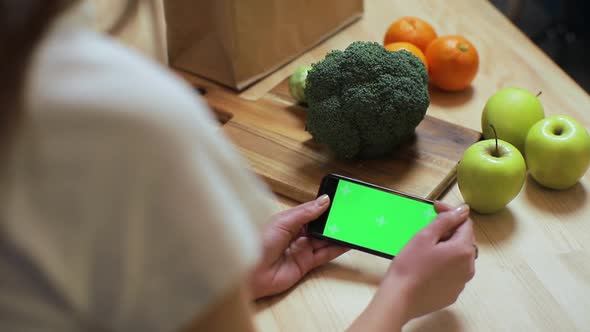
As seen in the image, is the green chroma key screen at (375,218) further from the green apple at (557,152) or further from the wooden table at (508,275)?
the green apple at (557,152)

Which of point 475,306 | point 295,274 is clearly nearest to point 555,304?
point 475,306

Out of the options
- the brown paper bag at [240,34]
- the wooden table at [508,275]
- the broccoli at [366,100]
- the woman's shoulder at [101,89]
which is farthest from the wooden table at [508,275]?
the woman's shoulder at [101,89]

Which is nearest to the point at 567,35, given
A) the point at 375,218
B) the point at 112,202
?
the point at 375,218

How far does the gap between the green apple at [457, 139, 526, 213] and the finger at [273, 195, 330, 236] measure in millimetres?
189

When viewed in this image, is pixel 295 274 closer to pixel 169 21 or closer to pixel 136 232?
pixel 136 232

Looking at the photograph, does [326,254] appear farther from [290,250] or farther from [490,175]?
[490,175]

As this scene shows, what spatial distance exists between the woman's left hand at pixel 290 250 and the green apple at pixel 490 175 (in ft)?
0.61

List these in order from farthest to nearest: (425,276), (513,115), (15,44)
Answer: (513,115) → (425,276) → (15,44)

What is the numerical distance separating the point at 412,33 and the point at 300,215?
455 mm

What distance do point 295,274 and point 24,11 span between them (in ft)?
1.65

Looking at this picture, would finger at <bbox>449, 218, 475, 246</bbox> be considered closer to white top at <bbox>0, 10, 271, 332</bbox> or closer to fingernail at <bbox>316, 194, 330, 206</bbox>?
fingernail at <bbox>316, 194, 330, 206</bbox>

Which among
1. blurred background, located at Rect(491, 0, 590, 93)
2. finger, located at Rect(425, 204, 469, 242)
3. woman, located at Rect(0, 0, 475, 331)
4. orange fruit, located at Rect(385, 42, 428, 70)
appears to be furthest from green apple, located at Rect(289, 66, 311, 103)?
blurred background, located at Rect(491, 0, 590, 93)

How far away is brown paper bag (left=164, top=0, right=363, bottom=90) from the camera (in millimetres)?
1061

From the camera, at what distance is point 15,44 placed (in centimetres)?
36
